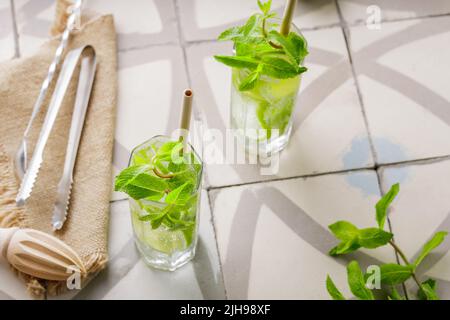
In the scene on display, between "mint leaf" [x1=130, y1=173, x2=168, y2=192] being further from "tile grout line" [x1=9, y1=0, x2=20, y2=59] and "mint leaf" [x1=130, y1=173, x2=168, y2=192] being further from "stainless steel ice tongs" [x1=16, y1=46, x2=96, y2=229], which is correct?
"tile grout line" [x1=9, y1=0, x2=20, y2=59]

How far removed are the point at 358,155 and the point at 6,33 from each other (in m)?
0.48

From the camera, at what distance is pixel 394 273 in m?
0.67

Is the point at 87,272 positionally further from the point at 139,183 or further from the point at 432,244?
the point at 432,244

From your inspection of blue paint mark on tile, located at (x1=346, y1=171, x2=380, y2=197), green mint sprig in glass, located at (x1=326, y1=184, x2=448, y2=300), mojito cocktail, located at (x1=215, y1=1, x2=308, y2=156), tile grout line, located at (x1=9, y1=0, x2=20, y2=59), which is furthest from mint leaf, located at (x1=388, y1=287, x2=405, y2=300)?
tile grout line, located at (x1=9, y1=0, x2=20, y2=59)

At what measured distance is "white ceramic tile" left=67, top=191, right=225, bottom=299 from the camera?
689 millimetres

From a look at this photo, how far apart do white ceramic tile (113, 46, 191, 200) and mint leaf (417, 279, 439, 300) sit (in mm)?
344

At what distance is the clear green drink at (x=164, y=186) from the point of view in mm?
571

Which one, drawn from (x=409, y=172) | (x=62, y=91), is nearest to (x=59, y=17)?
(x=62, y=91)

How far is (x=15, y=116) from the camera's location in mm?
754

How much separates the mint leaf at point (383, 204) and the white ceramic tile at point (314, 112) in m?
0.08

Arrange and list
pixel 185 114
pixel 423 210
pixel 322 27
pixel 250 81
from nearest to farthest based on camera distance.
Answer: pixel 185 114 < pixel 250 81 < pixel 423 210 < pixel 322 27

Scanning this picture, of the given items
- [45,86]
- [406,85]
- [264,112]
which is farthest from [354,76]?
[45,86]

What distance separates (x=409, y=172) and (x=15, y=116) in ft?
1.58

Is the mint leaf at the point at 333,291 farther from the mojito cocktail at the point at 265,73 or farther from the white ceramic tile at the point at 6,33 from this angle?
the white ceramic tile at the point at 6,33
